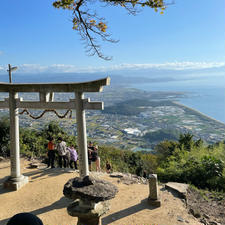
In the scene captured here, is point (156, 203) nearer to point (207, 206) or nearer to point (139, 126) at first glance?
point (207, 206)

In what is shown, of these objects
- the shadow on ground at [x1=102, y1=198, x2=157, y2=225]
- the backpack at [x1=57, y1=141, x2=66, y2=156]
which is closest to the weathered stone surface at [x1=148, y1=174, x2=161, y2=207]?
the shadow on ground at [x1=102, y1=198, x2=157, y2=225]

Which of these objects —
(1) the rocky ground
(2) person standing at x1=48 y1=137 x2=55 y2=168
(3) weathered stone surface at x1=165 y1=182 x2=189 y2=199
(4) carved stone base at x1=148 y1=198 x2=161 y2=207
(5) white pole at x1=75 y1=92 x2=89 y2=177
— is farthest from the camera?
(2) person standing at x1=48 y1=137 x2=55 y2=168

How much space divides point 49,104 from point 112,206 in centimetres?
368

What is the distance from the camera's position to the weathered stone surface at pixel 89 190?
3.59m

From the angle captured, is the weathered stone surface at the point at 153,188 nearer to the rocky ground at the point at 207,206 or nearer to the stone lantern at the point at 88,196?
the rocky ground at the point at 207,206

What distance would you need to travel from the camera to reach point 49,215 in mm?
5879

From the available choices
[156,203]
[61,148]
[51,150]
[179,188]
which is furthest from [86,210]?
[51,150]

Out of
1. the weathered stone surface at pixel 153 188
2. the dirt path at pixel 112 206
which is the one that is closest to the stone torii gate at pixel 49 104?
the dirt path at pixel 112 206

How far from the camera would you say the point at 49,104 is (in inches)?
278

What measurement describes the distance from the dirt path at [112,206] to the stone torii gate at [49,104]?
71cm

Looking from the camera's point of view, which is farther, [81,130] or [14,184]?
[14,184]

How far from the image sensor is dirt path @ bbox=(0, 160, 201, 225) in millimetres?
5582

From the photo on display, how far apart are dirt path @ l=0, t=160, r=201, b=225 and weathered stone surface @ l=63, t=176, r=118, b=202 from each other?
2209 millimetres

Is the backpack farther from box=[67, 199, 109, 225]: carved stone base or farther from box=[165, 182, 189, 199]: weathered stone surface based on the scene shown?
box=[67, 199, 109, 225]: carved stone base
